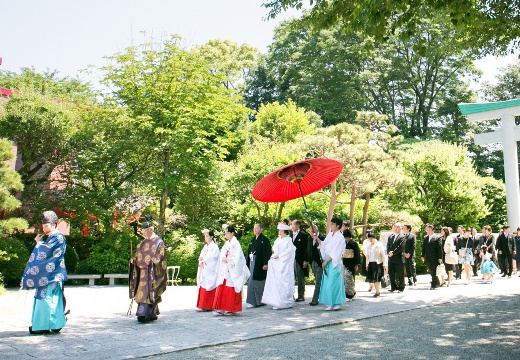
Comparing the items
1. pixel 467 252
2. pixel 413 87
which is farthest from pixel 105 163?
pixel 413 87

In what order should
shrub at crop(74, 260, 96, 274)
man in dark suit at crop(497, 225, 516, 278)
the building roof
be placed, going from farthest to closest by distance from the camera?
the building roof < shrub at crop(74, 260, 96, 274) < man in dark suit at crop(497, 225, 516, 278)

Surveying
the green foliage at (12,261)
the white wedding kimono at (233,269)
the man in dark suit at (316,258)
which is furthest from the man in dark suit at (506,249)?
the green foliage at (12,261)

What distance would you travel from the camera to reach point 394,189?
2184cm

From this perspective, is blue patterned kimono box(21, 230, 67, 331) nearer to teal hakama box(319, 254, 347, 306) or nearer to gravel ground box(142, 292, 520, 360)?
gravel ground box(142, 292, 520, 360)

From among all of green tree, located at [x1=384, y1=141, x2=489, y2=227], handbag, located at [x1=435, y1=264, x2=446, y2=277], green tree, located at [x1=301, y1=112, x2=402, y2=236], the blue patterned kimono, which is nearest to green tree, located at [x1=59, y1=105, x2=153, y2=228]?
green tree, located at [x1=301, y1=112, x2=402, y2=236]

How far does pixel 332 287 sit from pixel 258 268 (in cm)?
176

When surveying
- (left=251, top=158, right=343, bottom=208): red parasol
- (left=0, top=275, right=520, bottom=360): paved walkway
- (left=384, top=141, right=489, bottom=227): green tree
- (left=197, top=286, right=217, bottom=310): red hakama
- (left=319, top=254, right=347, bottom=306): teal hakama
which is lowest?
(left=0, top=275, right=520, bottom=360): paved walkway

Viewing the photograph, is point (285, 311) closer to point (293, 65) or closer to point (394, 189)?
point (394, 189)

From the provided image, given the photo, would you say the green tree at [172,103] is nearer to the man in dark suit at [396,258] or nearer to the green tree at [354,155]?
the green tree at [354,155]

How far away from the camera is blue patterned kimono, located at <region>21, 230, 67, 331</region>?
7293 mm

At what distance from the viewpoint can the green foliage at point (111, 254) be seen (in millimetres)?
17406

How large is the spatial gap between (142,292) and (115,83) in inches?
445

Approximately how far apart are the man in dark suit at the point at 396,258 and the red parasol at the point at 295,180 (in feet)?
10.3

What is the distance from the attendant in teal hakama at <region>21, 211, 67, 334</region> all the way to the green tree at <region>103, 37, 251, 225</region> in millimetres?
9201
